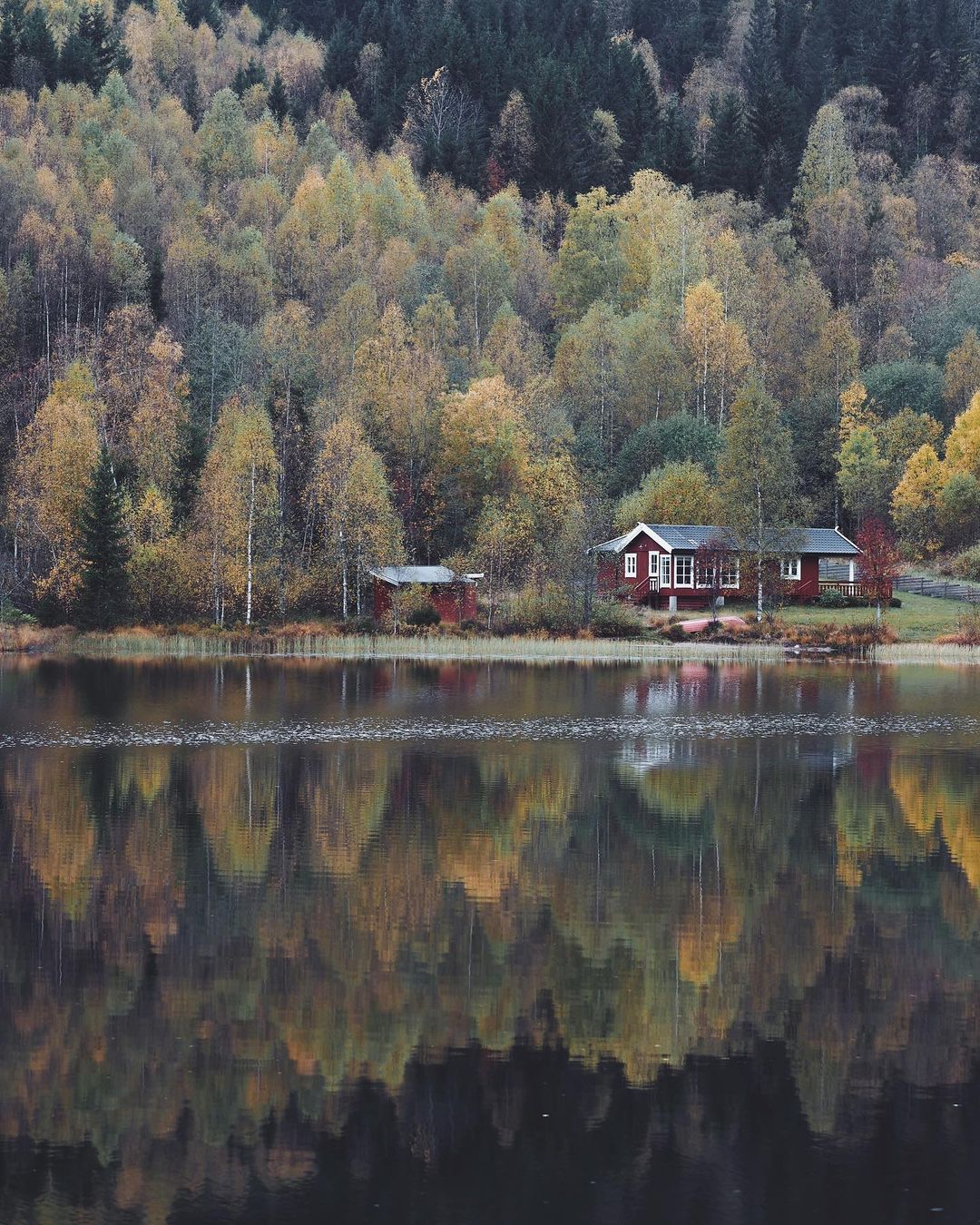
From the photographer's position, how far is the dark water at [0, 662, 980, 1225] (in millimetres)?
12750

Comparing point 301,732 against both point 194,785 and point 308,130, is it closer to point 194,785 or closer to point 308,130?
point 194,785

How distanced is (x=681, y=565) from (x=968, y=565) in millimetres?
15043

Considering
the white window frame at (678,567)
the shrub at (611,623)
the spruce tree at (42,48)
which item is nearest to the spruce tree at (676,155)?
the spruce tree at (42,48)

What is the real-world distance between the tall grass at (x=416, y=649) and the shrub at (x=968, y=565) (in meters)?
18.1

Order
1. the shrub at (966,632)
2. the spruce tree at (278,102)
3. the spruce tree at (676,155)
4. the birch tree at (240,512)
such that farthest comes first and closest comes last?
the spruce tree at (278,102) → the spruce tree at (676,155) → the birch tree at (240,512) → the shrub at (966,632)

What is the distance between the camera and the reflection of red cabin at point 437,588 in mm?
82750

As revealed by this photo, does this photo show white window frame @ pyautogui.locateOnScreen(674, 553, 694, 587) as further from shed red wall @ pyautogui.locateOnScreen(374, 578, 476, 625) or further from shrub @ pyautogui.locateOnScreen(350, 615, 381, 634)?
shrub @ pyautogui.locateOnScreen(350, 615, 381, 634)

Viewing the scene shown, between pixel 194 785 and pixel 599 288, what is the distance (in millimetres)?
97514

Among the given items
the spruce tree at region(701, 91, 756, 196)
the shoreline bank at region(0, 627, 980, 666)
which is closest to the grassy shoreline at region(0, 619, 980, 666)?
the shoreline bank at region(0, 627, 980, 666)

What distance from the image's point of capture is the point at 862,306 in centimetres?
12350

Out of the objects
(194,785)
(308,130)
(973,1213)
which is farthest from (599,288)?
(973,1213)

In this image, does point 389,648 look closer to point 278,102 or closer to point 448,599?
point 448,599

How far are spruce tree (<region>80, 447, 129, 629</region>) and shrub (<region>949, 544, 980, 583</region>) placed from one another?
42972 millimetres

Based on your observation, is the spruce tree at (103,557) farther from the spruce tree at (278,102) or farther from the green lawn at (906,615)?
the spruce tree at (278,102)
